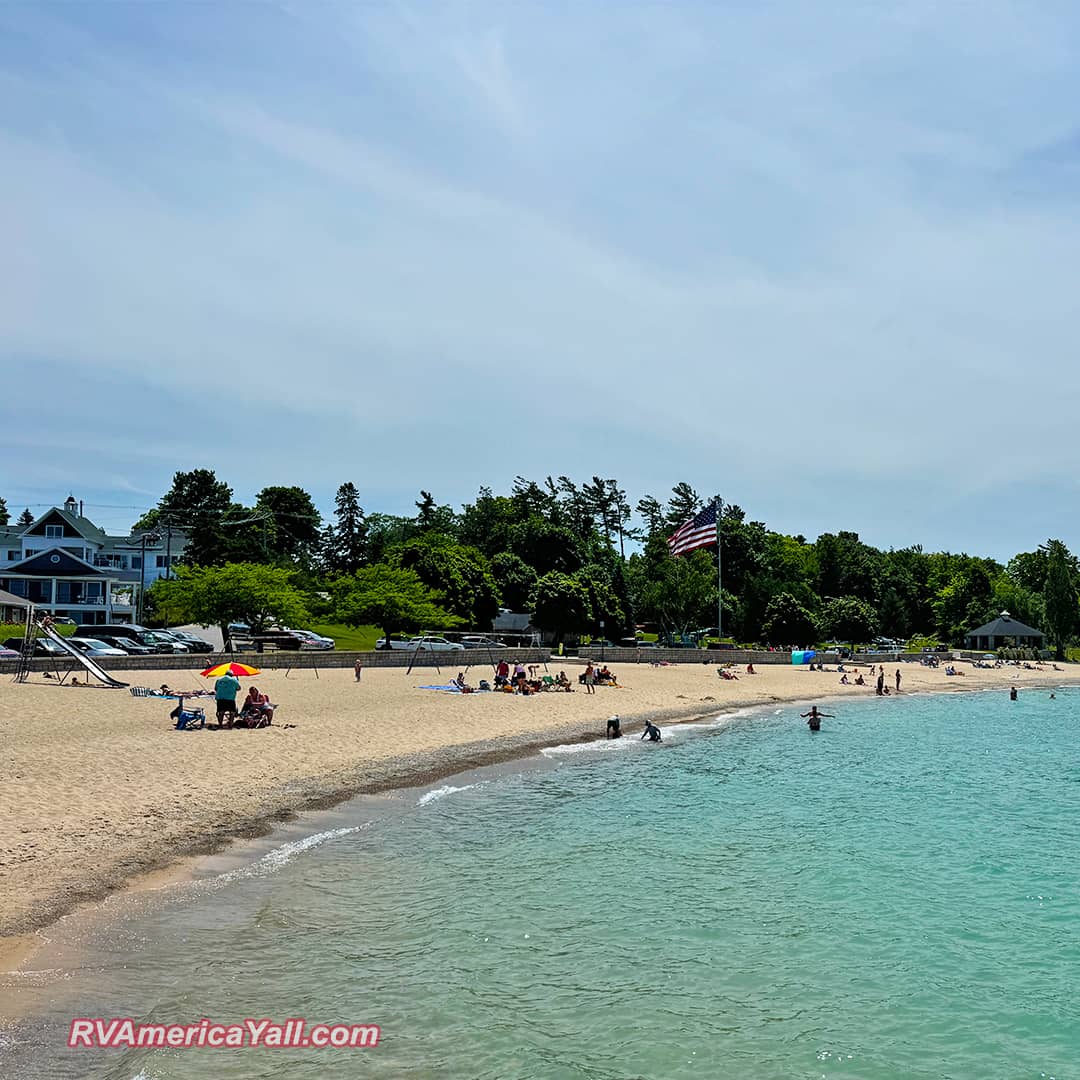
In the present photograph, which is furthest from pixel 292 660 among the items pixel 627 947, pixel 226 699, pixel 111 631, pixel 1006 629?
pixel 1006 629

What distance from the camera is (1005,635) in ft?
322

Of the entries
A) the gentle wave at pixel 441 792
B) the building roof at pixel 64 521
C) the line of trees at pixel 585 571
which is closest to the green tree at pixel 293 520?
the line of trees at pixel 585 571

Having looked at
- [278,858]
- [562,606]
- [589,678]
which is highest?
[562,606]

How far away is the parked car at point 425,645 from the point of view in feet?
191

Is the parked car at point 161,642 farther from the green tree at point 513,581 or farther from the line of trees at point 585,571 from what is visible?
the green tree at point 513,581

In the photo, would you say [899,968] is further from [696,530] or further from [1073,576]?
[1073,576]

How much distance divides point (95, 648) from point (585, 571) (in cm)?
4590

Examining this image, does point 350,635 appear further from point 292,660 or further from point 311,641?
point 292,660

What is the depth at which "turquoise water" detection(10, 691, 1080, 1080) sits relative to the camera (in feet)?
29.9

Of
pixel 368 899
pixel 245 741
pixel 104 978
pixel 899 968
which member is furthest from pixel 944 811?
pixel 104 978

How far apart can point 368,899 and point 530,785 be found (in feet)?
33.3

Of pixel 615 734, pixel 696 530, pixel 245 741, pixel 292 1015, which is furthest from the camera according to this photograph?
pixel 696 530

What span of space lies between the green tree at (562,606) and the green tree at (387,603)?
491 inches

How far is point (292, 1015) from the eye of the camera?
933cm
